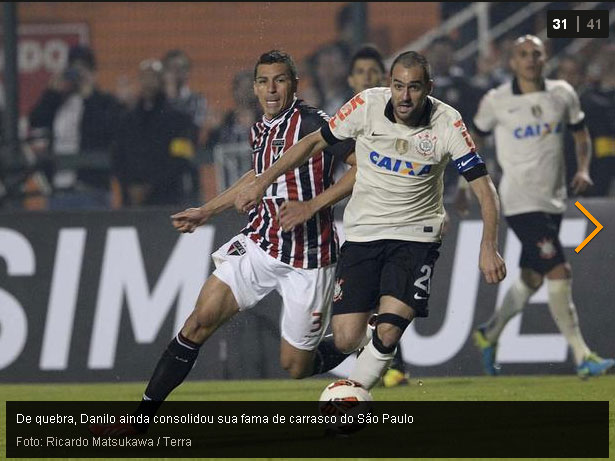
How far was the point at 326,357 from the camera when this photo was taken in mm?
8812

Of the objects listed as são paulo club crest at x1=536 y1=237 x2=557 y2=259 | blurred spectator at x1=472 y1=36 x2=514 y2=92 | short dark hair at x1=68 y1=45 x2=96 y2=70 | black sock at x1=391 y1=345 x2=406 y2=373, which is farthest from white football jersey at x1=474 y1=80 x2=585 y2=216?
short dark hair at x1=68 y1=45 x2=96 y2=70

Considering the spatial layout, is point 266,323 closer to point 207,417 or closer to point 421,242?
point 207,417

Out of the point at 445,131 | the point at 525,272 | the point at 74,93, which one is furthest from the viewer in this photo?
the point at 74,93

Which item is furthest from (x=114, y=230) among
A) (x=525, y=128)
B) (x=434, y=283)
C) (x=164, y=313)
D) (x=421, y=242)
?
(x=421, y=242)

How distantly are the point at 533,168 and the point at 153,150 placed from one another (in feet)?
11.2

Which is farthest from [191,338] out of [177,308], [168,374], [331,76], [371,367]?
[331,76]

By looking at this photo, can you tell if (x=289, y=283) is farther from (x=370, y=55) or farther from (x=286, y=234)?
(x=370, y=55)

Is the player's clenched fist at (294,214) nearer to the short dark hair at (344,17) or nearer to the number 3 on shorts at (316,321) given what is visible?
the number 3 on shorts at (316,321)

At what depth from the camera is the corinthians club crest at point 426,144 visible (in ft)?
25.7

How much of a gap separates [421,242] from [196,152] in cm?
527

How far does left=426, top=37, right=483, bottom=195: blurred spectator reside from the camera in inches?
493

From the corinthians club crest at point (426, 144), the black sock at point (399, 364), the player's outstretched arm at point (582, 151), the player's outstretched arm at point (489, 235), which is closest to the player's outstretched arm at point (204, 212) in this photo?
the corinthians club crest at point (426, 144)

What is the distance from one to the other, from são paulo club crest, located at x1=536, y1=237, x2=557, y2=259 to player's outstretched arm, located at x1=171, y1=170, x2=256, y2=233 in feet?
10.9

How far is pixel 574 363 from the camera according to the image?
11422 millimetres
